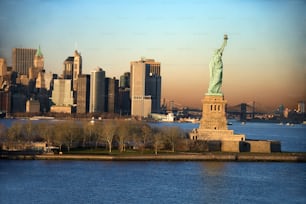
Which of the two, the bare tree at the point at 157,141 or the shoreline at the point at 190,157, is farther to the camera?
the bare tree at the point at 157,141

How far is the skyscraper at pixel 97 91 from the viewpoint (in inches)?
3625

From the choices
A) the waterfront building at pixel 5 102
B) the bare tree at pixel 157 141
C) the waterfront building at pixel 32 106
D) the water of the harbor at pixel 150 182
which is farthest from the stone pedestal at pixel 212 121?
the waterfront building at pixel 32 106

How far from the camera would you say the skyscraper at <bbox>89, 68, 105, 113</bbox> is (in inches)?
3625

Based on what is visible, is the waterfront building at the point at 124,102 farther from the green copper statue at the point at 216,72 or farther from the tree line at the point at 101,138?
the tree line at the point at 101,138

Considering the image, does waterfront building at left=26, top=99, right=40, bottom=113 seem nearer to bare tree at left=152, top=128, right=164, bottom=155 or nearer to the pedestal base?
the pedestal base

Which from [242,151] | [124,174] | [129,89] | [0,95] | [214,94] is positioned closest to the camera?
[124,174]

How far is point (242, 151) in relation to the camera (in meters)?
28.2

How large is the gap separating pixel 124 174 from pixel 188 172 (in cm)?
191

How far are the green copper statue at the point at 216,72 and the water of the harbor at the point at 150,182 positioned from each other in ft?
21.9

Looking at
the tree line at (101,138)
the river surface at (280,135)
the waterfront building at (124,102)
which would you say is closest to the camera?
the tree line at (101,138)

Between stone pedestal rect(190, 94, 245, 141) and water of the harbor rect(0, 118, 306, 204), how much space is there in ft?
14.0

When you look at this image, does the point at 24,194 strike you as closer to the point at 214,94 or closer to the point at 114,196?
the point at 114,196

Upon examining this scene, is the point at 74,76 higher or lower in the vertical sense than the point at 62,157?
higher

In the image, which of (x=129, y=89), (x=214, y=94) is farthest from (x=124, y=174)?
(x=129, y=89)
